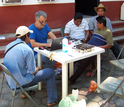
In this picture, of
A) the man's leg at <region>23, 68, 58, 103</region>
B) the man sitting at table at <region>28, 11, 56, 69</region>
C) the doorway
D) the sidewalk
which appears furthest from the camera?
the doorway

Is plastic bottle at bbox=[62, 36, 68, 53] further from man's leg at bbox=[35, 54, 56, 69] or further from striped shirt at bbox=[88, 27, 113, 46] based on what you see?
striped shirt at bbox=[88, 27, 113, 46]

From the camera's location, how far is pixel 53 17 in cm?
593

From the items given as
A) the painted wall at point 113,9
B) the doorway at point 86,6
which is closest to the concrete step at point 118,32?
the painted wall at point 113,9

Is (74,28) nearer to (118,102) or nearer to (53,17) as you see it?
(53,17)

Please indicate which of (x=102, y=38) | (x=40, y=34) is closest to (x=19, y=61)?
(x=40, y=34)

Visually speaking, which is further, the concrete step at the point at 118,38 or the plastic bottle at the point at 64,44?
the concrete step at the point at 118,38

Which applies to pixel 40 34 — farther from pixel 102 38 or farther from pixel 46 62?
pixel 102 38

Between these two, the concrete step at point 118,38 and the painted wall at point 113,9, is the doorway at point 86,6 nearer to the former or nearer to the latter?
the painted wall at point 113,9

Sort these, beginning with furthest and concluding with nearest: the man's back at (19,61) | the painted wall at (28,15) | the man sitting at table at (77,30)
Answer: the painted wall at (28,15)
the man sitting at table at (77,30)
the man's back at (19,61)

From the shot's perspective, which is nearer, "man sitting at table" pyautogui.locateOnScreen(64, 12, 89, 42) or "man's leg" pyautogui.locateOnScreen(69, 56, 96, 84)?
"man's leg" pyautogui.locateOnScreen(69, 56, 96, 84)

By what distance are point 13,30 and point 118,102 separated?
3.62 meters

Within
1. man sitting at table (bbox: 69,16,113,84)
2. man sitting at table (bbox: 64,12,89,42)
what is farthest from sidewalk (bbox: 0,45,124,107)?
man sitting at table (bbox: 64,12,89,42)

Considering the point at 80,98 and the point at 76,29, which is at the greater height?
the point at 76,29

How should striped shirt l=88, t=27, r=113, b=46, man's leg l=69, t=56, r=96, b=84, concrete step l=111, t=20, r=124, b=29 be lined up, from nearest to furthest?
man's leg l=69, t=56, r=96, b=84, striped shirt l=88, t=27, r=113, b=46, concrete step l=111, t=20, r=124, b=29
